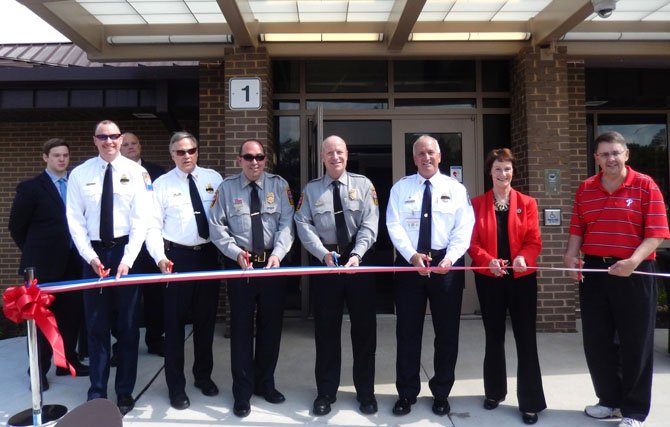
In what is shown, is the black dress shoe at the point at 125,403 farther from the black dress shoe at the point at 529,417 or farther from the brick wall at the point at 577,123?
the brick wall at the point at 577,123

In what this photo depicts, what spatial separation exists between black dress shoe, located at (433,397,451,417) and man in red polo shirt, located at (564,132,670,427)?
103cm

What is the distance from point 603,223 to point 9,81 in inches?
267

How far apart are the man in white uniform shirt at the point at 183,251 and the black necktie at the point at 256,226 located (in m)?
0.39

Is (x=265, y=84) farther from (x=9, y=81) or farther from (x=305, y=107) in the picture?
(x=9, y=81)

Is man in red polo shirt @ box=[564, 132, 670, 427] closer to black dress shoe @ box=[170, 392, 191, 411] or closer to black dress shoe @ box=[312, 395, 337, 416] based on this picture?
black dress shoe @ box=[312, 395, 337, 416]

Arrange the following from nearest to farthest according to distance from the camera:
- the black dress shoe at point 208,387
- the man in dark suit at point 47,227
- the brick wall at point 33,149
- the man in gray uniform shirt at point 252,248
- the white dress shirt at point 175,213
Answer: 1. the man in gray uniform shirt at point 252,248
2. the white dress shirt at point 175,213
3. the black dress shoe at point 208,387
4. the man in dark suit at point 47,227
5. the brick wall at point 33,149

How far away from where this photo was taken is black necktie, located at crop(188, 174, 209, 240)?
3.97 m

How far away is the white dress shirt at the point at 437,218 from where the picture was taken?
369 centimetres

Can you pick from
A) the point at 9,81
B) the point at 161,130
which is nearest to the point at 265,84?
the point at 161,130

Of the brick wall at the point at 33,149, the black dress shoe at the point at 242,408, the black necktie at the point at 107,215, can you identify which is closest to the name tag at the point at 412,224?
the black dress shoe at the point at 242,408

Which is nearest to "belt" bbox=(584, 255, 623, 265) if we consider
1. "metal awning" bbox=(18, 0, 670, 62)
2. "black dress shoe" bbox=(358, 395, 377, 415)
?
"black dress shoe" bbox=(358, 395, 377, 415)

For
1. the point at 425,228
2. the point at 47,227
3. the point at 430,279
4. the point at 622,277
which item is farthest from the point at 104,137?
the point at 622,277

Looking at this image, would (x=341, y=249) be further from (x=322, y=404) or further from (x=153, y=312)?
(x=153, y=312)

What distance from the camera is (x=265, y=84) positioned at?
5.76 m
